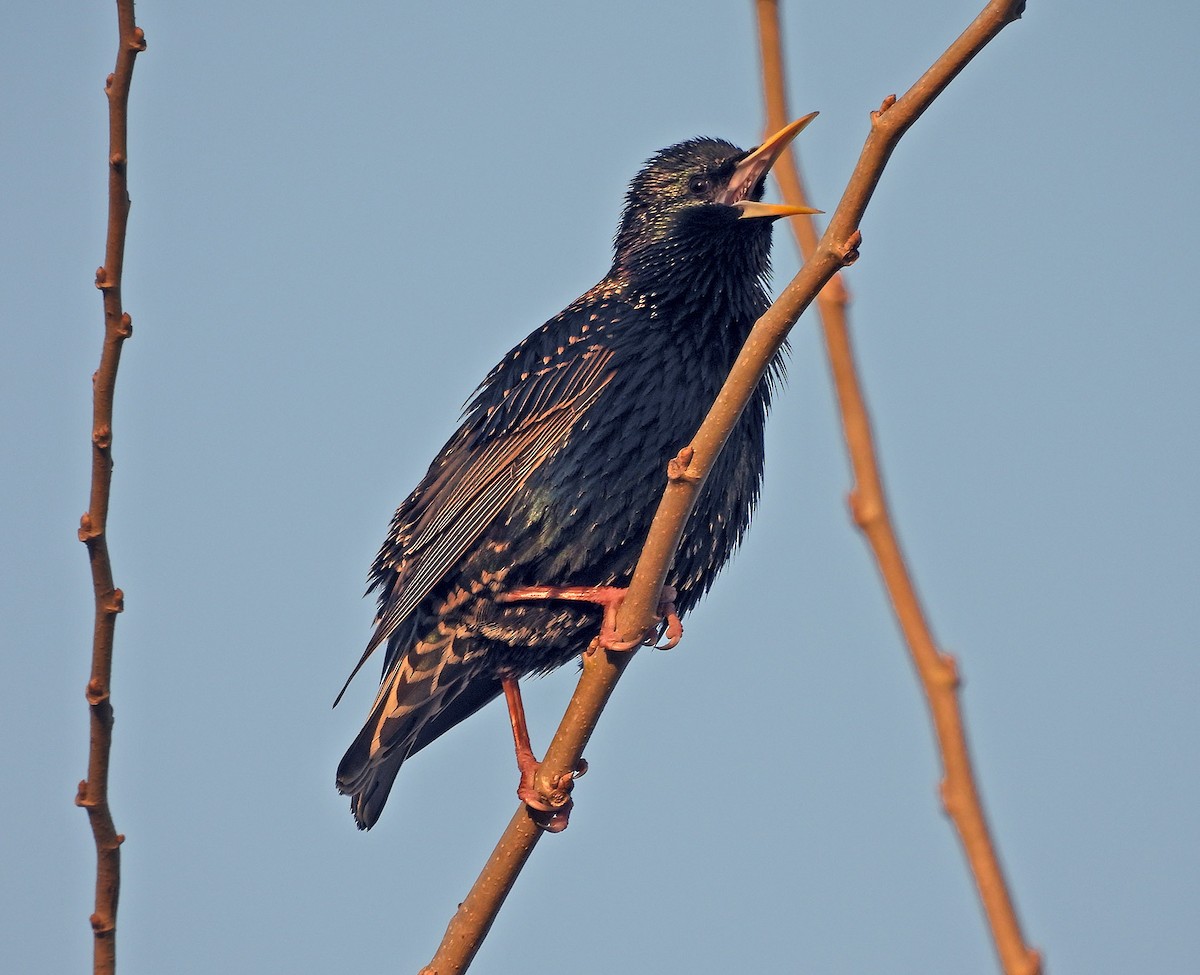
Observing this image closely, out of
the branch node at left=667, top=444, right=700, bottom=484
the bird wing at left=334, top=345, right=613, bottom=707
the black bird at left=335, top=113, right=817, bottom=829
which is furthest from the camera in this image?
the bird wing at left=334, top=345, right=613, bottom=707

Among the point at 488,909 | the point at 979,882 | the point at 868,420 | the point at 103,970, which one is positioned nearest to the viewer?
the point at 979,882

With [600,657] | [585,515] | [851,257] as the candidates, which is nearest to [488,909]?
[600,657]

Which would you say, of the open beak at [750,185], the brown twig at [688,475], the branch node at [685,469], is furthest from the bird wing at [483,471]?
the branch node at [685,469]

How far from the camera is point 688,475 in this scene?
144 inches

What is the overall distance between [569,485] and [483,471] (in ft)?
1.46

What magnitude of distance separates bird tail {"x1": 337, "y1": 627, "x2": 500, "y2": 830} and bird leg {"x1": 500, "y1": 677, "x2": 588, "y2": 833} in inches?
10.5

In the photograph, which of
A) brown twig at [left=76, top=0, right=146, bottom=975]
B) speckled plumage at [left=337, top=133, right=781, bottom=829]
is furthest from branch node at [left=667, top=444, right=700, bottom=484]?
speckled plumage at [left=337, top=133, right=781, bottom=829]

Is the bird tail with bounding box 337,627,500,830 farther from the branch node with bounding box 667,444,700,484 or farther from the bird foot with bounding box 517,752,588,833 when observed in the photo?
the branch node with bounding box 667,444,700,484

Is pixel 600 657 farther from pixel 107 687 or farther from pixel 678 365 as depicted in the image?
pixel 678 365

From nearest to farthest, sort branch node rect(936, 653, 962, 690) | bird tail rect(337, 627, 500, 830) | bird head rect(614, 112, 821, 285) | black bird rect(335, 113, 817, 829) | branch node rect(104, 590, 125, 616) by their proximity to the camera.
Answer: branch node rect(936, 653, 962, 690), branch node rect(104, 590, 125, 616), black bird rect(335, 113, 817, 829), bird tail rect(337, 627, 500, 830), bird head rect(614, 112, 821, 285)

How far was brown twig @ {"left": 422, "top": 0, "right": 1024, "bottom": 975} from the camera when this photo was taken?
3.01m

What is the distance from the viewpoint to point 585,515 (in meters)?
5.29

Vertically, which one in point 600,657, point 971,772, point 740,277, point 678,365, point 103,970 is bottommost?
point 103,970

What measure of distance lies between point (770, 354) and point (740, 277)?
7.59 ft
